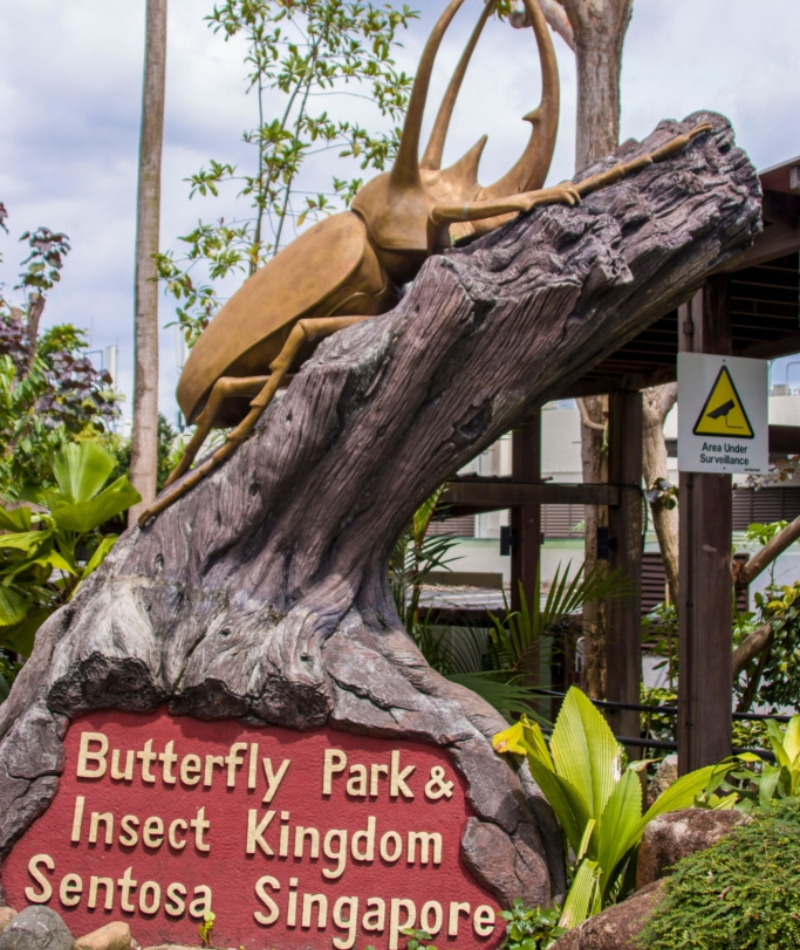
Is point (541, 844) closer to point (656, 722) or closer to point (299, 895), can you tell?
point (299, 895)

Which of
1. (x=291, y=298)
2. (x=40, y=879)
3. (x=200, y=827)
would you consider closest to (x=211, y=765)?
(x=200, y=827)

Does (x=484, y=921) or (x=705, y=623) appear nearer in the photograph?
(x=484, y=921)

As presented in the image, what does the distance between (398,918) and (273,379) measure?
2092mm

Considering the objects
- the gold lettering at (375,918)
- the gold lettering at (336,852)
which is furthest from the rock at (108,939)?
the gold lettering at (375,918)

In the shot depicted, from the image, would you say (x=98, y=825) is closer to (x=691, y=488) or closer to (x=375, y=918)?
(x=375, y=918)

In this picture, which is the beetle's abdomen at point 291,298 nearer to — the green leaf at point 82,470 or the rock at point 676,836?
the green leaf at point 82,470

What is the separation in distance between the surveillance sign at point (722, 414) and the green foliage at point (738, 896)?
191 cm

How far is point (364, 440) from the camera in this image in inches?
147

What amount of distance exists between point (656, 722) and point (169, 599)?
219 inches

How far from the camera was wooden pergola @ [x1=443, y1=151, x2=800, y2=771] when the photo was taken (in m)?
4.44

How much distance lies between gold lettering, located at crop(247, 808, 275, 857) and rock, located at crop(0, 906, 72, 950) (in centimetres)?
68

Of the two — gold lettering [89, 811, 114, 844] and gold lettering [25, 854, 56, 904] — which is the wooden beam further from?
gold lettering [25, 854, 56, 904]

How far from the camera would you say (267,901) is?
3539 millimetres

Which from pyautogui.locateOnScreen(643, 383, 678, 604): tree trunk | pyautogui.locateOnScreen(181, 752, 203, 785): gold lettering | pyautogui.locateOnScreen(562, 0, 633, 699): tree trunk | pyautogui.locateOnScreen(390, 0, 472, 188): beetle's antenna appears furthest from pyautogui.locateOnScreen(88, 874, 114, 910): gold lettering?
pyautogui.locateOnScreen(643, 383, 678, 604): tree trunk
